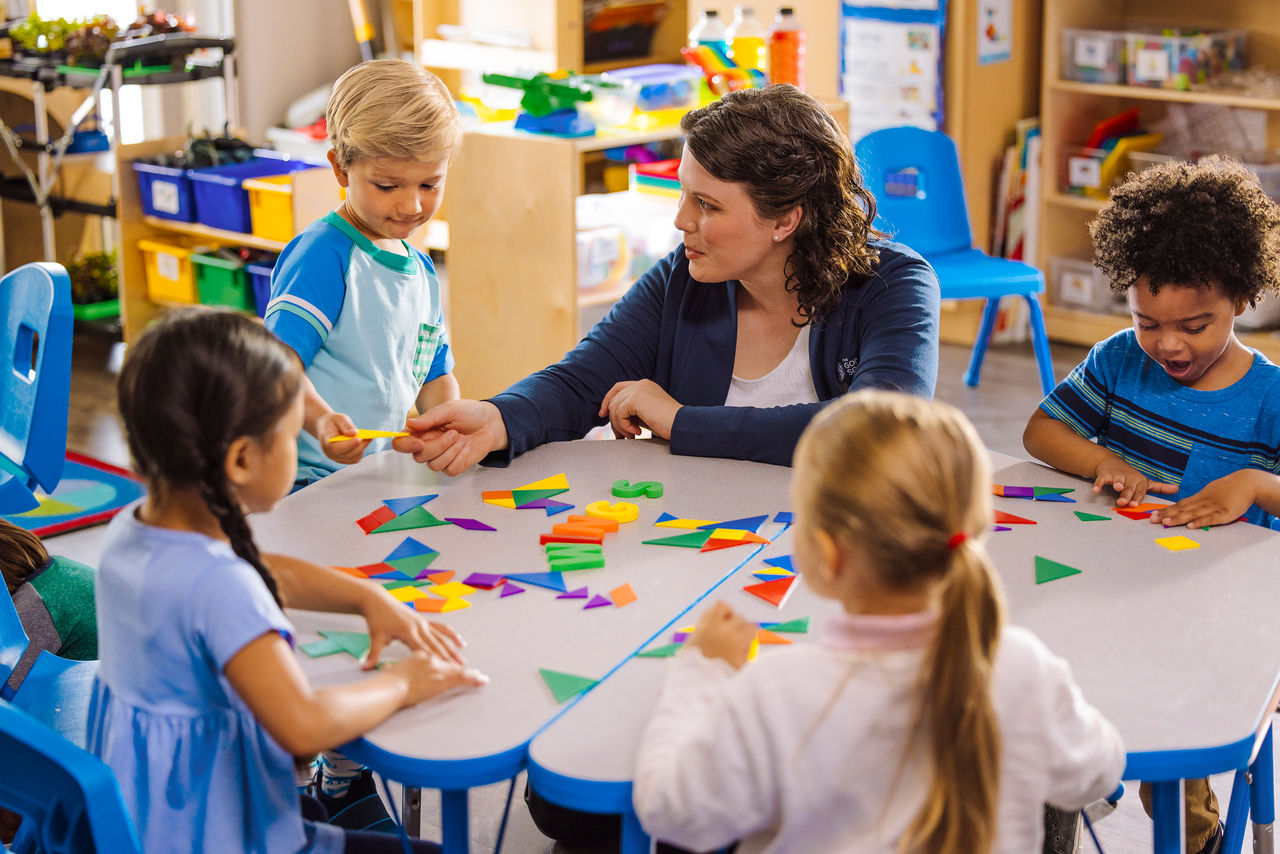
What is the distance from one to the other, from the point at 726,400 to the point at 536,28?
3.37m

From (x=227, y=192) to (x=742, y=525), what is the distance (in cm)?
276

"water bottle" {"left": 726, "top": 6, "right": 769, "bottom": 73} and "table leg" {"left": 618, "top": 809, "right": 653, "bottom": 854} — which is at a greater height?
"water bottle" {"left": 726, "top": 6, "right": 769, "bottom": 73}

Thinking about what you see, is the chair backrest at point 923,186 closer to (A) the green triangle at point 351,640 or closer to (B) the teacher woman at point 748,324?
(B) the teacher woman at point 748,324

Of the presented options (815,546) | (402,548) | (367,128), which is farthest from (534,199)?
(815,546)

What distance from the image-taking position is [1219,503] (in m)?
1.62

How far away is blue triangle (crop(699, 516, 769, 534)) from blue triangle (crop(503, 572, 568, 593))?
229mm

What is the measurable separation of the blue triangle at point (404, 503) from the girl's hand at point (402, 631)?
0.35 metres

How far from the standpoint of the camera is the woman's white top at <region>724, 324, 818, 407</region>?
193 centimetres

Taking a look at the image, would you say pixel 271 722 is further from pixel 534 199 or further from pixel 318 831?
pixel 534 199

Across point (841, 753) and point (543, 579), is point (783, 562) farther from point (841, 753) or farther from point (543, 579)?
point (841, 753)

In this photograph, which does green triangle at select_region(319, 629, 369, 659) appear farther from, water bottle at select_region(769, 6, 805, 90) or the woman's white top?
water bottle at select_region(769, 6, 805, 90)

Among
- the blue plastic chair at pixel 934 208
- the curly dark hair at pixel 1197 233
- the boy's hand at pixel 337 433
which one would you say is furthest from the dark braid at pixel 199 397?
the blue plastic chair at pixel 934 208

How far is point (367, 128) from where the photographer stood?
192 centimetres

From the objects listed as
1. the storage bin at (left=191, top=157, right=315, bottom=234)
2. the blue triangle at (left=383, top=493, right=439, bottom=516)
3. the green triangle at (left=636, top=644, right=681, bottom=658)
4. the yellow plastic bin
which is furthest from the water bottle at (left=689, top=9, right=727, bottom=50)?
the green triangle at (left=636, top=644, right=681, bottom=658)
